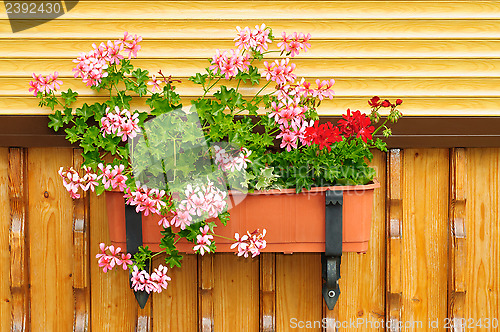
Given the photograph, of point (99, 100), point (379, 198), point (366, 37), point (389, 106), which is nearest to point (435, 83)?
point (389, 106)

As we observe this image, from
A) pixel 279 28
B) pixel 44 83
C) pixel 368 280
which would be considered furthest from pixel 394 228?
pixel 44 83

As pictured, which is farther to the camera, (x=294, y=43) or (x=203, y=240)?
(x=294, y=43)

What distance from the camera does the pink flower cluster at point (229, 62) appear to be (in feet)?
5.85

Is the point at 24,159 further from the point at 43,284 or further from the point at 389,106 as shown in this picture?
the point at 389,106

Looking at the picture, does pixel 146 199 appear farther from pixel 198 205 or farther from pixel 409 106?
pixel 409 106

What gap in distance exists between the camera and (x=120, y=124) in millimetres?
1718

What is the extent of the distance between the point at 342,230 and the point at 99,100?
123cm

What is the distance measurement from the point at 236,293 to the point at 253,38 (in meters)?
1.17

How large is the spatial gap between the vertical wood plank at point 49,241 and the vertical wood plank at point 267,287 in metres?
0.91

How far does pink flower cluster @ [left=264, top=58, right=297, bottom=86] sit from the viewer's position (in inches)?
70.7

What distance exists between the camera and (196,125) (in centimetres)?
176

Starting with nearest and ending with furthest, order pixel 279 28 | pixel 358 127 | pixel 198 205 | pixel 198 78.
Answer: pixel 198 205, pixel 358 127, pixel 198 78, pixel 279 28

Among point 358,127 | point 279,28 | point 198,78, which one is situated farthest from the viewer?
point 279,28

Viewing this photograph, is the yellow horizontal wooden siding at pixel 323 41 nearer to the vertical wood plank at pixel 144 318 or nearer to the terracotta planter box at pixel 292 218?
Result: the terracotta planter box at pixel 292 218
